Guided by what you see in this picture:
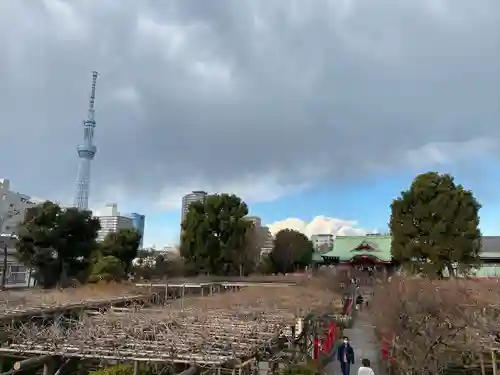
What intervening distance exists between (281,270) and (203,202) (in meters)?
14.9

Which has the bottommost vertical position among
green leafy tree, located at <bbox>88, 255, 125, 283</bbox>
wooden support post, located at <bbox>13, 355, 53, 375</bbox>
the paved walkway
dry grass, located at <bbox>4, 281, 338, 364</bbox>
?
the paved walkway

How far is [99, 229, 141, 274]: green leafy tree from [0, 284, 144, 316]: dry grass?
11.5 m

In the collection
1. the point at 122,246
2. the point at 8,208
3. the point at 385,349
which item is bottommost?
the point at 385,349

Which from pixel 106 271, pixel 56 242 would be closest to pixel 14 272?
pixel 56 242

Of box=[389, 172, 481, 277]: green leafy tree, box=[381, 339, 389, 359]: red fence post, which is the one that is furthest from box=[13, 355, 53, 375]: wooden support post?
box=[389, 172, 481, 277]: green leafy tree

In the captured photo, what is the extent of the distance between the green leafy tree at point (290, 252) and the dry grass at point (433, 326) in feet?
126

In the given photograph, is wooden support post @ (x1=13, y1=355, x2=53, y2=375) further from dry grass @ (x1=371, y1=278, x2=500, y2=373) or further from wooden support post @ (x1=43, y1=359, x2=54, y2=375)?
dry grass @ (x1=371, y1=278, x2=500, y2=373)

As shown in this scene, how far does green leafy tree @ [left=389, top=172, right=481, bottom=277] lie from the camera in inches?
1352

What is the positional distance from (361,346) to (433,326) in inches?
301

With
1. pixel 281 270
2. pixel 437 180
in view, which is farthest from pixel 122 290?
pixel 281 270

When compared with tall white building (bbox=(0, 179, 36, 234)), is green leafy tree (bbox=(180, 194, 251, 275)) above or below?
below

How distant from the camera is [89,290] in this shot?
25484 millimetres

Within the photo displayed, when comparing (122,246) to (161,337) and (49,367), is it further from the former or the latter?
(49,367)

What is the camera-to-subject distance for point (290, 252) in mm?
54406
